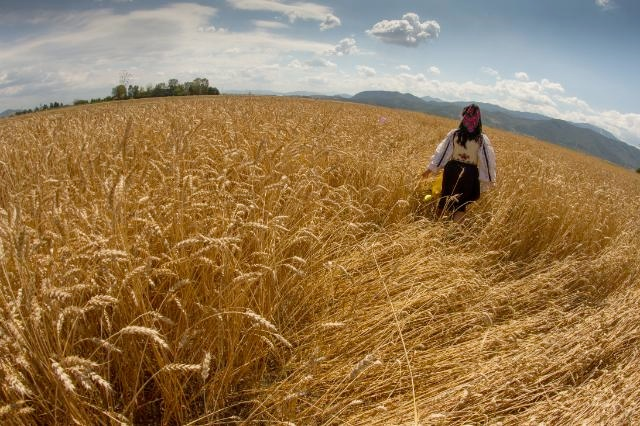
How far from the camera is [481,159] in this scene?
468 centimetres

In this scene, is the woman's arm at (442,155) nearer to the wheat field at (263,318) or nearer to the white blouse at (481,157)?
the white blouse at (481,157)

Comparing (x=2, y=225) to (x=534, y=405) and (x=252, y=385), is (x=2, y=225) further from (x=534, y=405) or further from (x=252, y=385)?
(x=534, y=405)

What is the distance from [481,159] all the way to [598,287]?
6.47 feet

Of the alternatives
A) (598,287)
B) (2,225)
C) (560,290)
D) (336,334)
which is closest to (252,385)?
(336,334)

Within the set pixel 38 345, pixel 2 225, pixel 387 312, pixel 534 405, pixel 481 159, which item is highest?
pixel 481 159

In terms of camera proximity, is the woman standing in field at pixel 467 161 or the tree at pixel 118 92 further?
the tree at pixel 118 92

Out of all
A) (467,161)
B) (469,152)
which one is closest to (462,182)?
(467,161)

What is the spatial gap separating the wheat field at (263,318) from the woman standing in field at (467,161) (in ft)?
3.25

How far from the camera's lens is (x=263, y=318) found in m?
1.25

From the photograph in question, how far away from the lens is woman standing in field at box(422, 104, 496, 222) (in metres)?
4.57

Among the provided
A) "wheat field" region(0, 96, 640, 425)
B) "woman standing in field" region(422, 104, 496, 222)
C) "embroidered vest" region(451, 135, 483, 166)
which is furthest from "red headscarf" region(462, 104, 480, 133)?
"wheat field" region(0, 96, 640, 425)

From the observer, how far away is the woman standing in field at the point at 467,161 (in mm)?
4574

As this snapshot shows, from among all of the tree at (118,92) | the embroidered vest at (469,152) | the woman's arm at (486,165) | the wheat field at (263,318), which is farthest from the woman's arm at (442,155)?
the tree at (118,92)

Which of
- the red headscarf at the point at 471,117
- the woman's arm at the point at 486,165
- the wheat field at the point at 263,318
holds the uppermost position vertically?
the red headscarf at the point at 471,117
